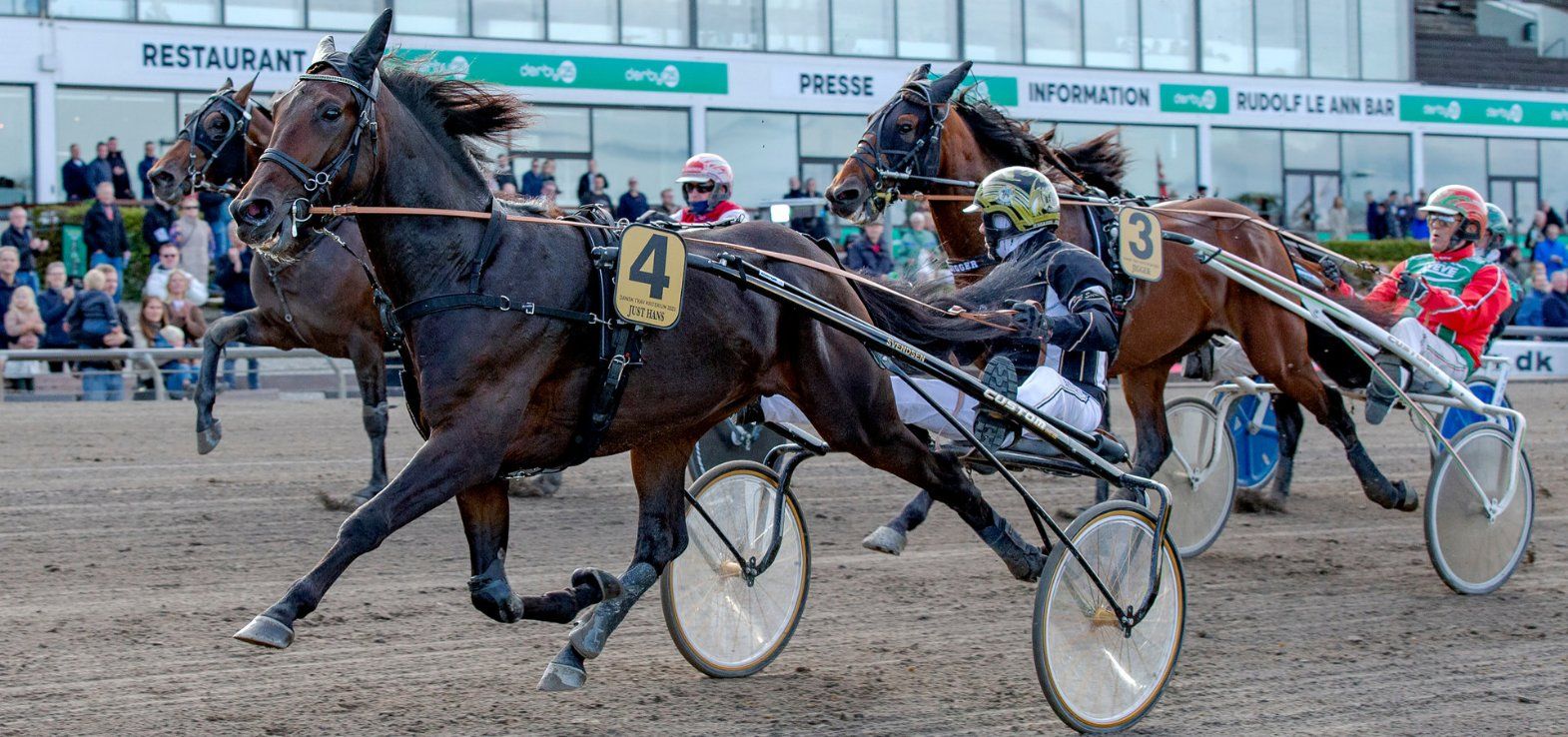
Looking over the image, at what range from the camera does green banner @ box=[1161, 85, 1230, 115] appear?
26.3 m

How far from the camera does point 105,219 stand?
13898 mm

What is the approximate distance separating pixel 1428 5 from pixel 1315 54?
16.5ft

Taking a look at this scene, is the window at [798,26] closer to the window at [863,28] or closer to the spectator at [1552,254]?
the window at [863,28]

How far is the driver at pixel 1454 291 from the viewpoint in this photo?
725cm

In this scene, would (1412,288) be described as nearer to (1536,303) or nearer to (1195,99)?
(1536,303)

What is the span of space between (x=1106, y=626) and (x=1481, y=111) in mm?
28480

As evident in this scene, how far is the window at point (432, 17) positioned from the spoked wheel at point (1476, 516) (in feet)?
54.5

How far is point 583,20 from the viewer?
71.4ft

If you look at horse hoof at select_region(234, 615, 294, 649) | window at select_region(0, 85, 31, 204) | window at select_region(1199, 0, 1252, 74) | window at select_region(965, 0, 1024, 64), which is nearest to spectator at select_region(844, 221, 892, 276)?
horse hoof at select_region(234, 615, 294, 649)

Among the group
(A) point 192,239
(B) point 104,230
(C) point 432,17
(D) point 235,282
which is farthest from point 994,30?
(D) point 235,282

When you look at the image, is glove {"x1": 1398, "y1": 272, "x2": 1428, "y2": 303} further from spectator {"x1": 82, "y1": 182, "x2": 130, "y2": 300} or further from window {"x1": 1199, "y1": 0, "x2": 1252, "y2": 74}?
window {"x1": 1199, "y1": 0, "x2": 1252, "y2": 74}

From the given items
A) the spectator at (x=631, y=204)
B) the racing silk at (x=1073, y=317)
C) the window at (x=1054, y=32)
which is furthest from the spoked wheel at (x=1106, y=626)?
the window at (x=1054, y=32)

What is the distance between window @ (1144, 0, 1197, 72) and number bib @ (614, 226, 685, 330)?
23074 millimetres

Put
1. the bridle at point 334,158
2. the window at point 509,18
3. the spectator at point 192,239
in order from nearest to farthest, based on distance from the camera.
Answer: the bridle at point 334,158, the spectator at point 192,239, the window at point 509,18
